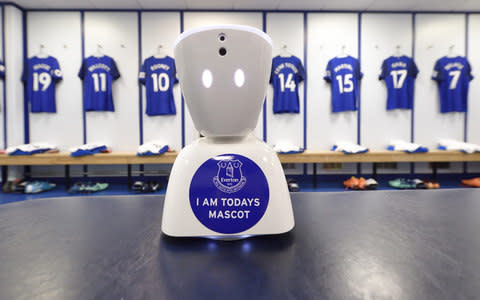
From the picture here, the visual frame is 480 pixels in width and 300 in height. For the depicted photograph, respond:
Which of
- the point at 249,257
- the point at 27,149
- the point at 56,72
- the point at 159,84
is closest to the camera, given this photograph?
the point at 249,257

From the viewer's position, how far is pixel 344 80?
326cm

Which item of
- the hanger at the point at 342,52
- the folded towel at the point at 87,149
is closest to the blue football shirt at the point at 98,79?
the folded towel at the point at 87,149

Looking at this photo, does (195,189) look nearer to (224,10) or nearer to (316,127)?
(316,127)

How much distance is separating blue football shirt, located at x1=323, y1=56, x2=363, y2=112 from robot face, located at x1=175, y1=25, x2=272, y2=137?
10.5 ft

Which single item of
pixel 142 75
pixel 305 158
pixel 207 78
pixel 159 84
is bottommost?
pixel 305 158

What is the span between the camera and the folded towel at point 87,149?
9.27 ft

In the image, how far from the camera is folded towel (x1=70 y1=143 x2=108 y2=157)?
283cm

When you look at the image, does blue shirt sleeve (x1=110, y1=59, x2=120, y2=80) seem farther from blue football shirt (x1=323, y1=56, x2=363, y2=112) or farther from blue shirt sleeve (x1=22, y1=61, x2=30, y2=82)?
blue football shirt (x1=323, y1=56, x2=363, y2=112)

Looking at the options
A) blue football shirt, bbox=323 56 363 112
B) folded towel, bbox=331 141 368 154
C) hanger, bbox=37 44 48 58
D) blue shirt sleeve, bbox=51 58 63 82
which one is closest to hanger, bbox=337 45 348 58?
blue football shirt, bbox=323 56 363 112

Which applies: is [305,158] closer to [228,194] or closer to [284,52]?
[284,52]

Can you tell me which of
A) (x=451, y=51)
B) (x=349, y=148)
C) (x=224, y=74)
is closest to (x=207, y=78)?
(x=224, y=74)

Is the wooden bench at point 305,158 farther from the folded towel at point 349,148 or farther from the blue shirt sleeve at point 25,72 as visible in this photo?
the blue shirt sleeve at point 25,72

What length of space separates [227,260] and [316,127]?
331 centimetres

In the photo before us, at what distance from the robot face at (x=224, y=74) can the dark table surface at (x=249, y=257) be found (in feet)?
0.64
